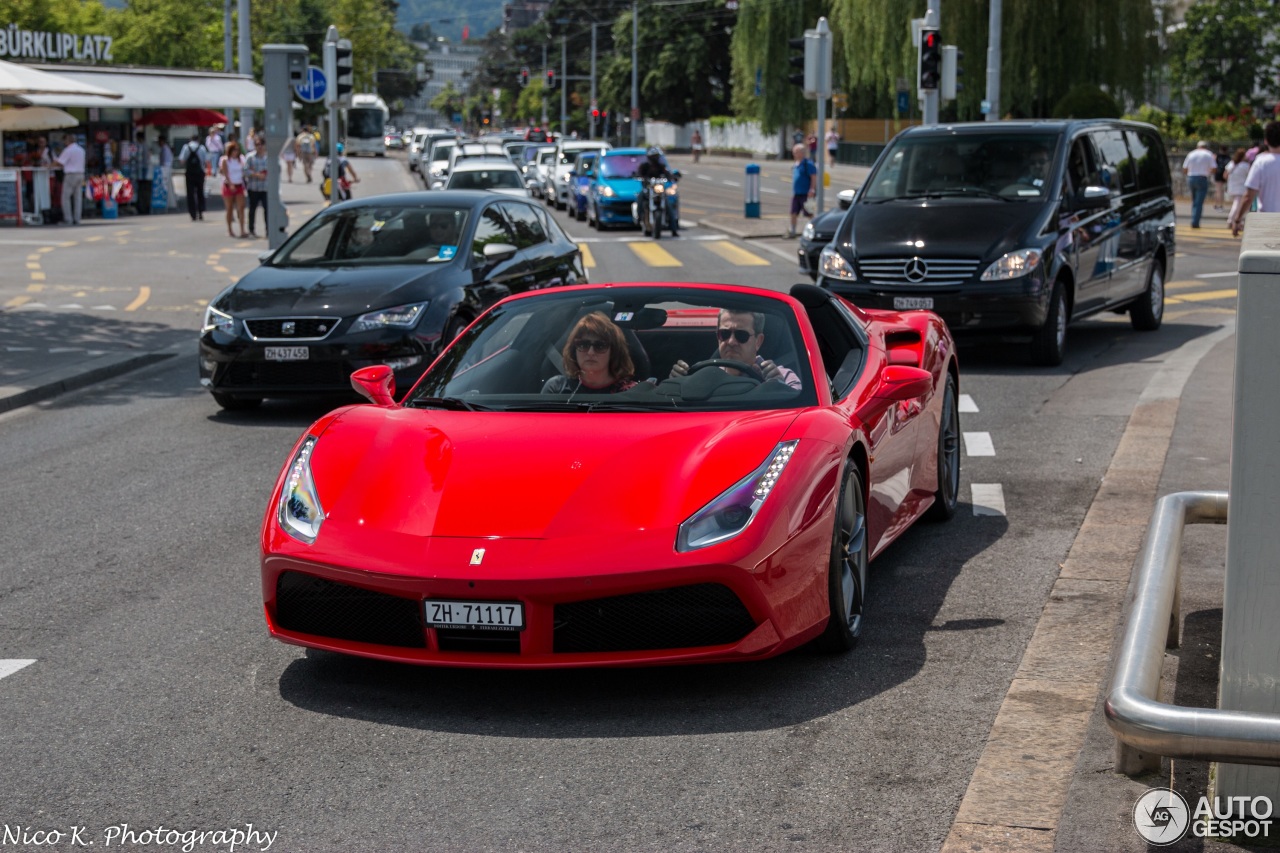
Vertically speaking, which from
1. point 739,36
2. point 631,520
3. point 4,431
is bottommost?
point 4,431

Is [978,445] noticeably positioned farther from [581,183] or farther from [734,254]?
[581,183]

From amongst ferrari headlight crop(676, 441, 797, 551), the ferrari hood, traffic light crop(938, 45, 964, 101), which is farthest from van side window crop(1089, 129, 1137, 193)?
traffic light crop(938, 45, 964, 101)

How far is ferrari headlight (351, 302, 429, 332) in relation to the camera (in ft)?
37.4

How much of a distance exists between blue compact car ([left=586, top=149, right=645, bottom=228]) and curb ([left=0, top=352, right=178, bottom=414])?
1942 centimetres

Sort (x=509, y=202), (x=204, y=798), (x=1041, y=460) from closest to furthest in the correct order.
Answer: (x=204, y=798) < (x=1041, y=460) < (x=509, y=202)

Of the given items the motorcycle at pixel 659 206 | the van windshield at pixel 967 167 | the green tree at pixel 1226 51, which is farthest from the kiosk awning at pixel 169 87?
the green tree at pixel 1226 51

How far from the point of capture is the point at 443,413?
20.2 ft

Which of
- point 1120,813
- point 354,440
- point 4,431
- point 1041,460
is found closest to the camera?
point 1120,813

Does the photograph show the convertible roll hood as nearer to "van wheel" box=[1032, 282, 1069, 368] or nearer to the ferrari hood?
"van wheel" box=[1032, 282, 1069, 368]

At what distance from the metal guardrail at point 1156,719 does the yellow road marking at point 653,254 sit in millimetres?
21044

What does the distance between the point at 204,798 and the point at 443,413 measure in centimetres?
204

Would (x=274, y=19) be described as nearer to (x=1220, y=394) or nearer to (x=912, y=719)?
(x=1220, y=394)

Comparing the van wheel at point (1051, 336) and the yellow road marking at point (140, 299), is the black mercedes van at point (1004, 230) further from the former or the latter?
the yellow road marking at point (140, 299)

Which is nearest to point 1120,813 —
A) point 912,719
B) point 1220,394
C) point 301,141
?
point 912,719
